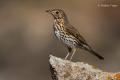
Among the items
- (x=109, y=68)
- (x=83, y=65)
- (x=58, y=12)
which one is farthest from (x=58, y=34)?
(x=109, y=68)

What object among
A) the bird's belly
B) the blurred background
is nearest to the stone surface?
the bird's belly

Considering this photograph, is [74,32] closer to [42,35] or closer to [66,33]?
[66,33]

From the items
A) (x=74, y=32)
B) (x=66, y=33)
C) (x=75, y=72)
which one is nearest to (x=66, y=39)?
(x=66, y=33)

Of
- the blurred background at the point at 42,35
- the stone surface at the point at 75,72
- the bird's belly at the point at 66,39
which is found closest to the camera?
the stone surface at the point at 75,72

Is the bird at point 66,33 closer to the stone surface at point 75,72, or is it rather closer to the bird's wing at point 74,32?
the bird's wing at point 74,32

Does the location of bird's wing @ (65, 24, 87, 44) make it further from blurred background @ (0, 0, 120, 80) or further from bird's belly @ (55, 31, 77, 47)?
blurred background @ (0, 0, 120, 80)

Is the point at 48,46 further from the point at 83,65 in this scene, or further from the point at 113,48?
the point at 83,65

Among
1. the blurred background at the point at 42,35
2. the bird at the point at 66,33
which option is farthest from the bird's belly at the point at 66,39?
the blurred background at the point at 42,35
